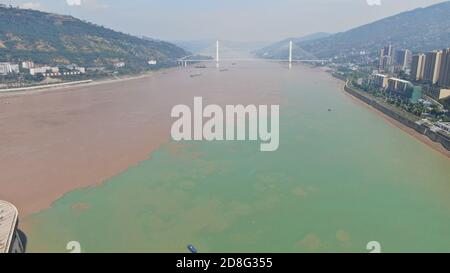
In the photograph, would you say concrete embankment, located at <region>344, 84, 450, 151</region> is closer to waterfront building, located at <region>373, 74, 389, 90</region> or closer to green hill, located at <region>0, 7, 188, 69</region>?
A: waterfront building, located at <region>373, 74, 389, 90</region>

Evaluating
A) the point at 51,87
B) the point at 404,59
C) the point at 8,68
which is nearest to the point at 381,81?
the point at 404,59

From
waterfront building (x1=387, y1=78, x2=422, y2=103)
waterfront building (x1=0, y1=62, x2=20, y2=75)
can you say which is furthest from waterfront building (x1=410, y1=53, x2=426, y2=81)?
waterfront building (x1=0, y1=62, x2=20, y2=75)

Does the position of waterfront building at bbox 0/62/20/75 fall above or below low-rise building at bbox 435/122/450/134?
above

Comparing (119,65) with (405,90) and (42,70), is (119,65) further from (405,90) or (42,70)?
(405,90)

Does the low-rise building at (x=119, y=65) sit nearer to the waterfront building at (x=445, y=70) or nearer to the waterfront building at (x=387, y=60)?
the waterfront building at (x=387, y=60)

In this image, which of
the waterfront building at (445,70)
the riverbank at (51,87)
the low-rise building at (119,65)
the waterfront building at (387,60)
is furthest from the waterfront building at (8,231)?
the low-rise building at (119,65)

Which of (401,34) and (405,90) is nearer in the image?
(405,90)
